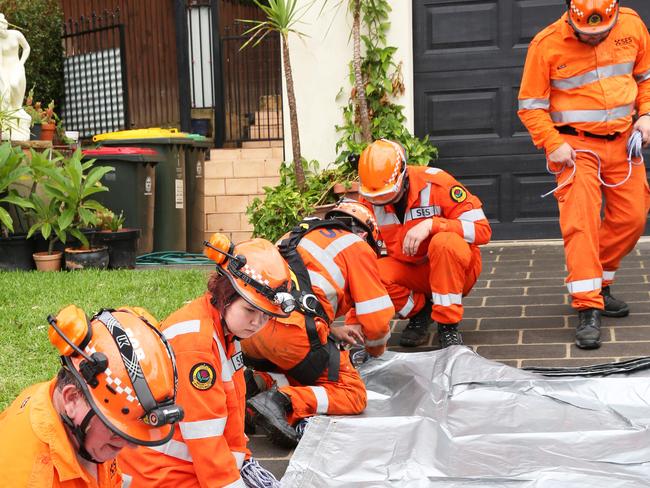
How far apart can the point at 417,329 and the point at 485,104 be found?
415 cm

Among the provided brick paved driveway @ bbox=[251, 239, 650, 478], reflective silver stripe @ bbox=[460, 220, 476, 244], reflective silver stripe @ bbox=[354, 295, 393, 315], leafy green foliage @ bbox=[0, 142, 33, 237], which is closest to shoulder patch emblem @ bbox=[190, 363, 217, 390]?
brick paved driveway @ bbox=[251, 239, 650, 478]

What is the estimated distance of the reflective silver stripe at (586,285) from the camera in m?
5.75

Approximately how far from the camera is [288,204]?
9.23 m

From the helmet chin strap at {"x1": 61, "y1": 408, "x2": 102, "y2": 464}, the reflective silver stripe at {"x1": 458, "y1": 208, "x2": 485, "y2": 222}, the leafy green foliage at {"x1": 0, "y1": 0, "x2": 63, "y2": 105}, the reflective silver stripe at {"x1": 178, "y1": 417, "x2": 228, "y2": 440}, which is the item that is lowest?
the reflective silver stripe at {"x1": 178, "y1": 417, "x2": 228, "y2": 440}

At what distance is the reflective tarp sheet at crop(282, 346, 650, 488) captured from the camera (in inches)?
151

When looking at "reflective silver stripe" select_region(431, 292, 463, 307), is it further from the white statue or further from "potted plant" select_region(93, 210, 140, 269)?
the white statue

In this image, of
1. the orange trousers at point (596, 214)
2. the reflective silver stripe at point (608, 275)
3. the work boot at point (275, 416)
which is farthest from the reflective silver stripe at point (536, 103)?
the work boot at point (275, 416)

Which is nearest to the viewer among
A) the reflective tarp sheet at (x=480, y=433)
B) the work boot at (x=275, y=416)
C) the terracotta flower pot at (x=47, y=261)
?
the reflective tarp sheet at (x=480, y=433)

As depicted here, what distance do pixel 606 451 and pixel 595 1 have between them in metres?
2.84

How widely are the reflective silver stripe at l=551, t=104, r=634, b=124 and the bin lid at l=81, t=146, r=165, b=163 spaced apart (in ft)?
17.8

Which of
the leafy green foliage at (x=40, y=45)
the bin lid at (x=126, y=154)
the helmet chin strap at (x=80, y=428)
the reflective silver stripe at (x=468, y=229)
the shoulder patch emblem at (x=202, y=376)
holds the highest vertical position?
the leafy green foliage at (x=40, y=45)

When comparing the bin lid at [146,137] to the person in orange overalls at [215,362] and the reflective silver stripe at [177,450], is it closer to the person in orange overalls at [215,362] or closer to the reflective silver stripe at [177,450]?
the person in orange overalls at [215,362]

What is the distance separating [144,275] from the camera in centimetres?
817

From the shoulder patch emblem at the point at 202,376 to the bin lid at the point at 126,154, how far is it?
715cm
